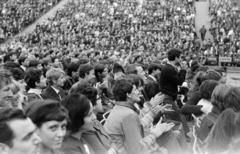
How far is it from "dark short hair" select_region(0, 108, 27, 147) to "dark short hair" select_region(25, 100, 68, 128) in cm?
25

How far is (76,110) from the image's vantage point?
4449 mm

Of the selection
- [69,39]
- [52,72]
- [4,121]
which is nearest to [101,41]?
[69,39]

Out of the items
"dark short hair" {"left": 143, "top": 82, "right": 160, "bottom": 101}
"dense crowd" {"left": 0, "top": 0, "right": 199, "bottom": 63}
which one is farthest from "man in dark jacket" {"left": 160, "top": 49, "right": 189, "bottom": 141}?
"dense crowd" {"left": 0, "top": 0, "right": 199, "bottom": 63}

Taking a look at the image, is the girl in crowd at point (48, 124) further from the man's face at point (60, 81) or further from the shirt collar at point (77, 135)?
the man's face at point (60, 81)

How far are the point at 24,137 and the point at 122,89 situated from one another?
2312 millimetres

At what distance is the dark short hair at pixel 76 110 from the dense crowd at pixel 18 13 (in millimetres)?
31721

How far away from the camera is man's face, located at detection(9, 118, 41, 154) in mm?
3395

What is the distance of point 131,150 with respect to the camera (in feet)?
16.5

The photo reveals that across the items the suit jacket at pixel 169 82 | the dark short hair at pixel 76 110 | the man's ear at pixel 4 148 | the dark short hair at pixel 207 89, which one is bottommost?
the suit jacket at pixel 169 82

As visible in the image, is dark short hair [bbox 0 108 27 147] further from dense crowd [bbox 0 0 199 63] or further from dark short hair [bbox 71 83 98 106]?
dense crowd [bbox 0 0 199 63]

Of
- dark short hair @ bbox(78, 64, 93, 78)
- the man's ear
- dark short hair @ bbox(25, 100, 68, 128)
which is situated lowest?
dark short hair @ bbox(78, 64, 93, 78)

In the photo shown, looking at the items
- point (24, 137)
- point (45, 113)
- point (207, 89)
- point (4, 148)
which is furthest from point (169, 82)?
point (4, 148)

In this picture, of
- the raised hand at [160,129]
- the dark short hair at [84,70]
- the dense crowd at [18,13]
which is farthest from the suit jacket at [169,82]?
the dense crowd at [18,13]

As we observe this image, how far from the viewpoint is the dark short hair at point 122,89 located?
5.58 meters
